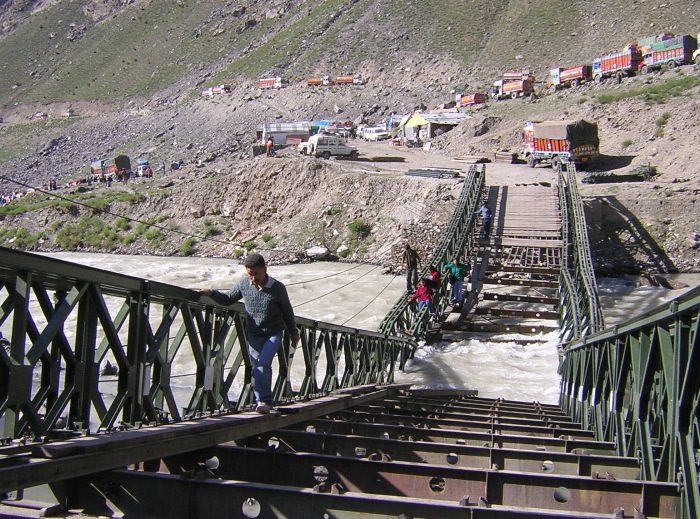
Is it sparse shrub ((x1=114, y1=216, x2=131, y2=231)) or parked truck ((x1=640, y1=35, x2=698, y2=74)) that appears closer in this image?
sparse shrub ((x1=114, y1=216, x2=131, y2=231))

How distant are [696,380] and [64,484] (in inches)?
136

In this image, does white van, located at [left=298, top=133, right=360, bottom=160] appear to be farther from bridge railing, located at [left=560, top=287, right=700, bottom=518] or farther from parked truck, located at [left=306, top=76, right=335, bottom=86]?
parked truck, located at [left=306, top=76, right=335, bottom=86]

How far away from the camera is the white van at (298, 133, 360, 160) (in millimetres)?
45219

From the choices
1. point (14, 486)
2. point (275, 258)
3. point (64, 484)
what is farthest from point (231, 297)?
point (275, 258)

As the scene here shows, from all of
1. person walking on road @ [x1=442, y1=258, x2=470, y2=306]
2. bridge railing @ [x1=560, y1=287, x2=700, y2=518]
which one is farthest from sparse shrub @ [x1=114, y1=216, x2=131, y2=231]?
bridge railing @ [x1=560, y1=287, x2=700, y2=518]

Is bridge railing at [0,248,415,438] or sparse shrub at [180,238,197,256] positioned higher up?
bridge railing at [0,248,415,438]

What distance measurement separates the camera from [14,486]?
340 cm

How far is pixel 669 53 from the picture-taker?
54.3m

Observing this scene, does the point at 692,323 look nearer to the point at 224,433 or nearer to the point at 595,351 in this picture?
the point at 224,433

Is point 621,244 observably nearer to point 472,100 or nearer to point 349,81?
point 472,100

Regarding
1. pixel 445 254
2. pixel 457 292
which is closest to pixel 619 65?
pixel 445 254

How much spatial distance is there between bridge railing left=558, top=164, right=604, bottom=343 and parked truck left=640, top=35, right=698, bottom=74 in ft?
95.6

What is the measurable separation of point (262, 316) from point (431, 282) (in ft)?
45.3

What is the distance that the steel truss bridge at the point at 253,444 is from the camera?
397cm
